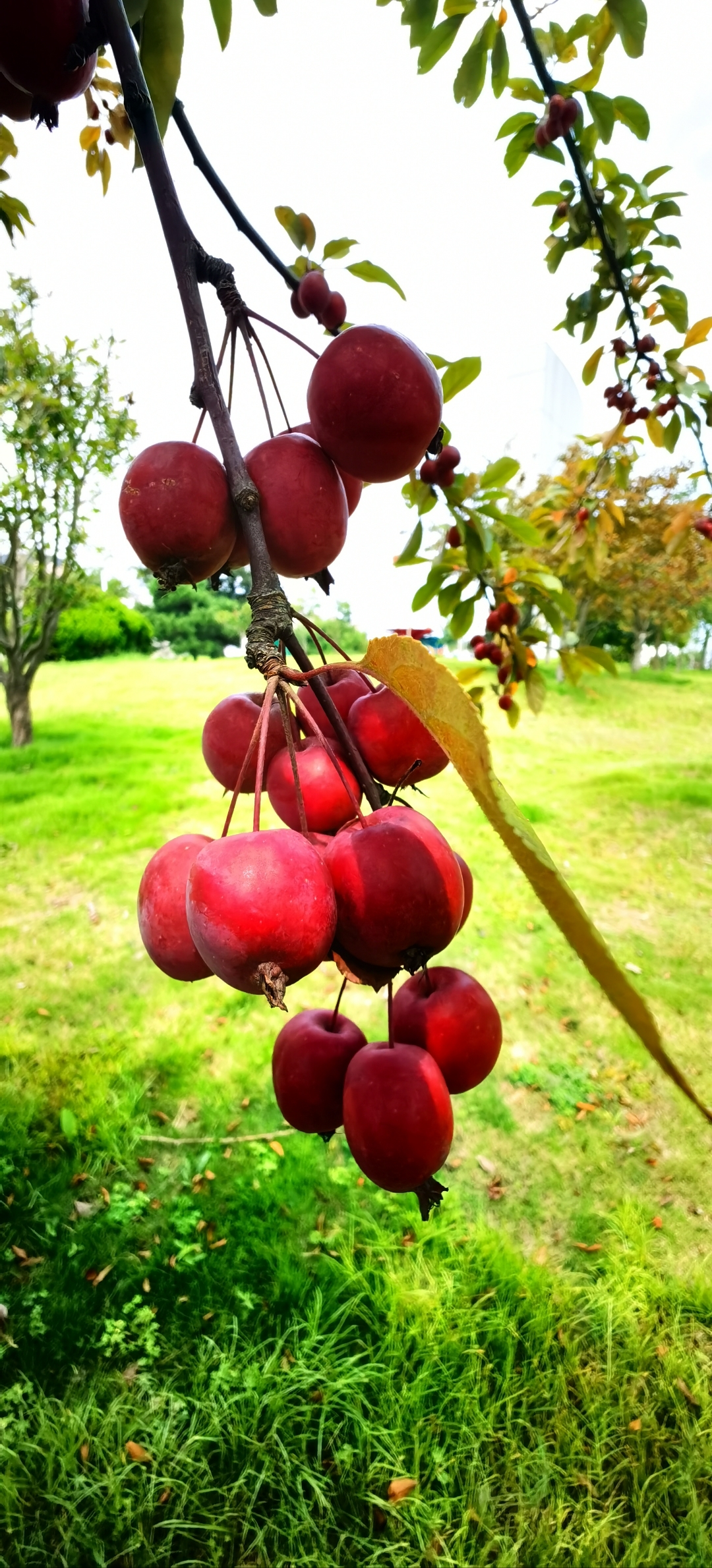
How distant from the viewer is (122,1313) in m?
2.37

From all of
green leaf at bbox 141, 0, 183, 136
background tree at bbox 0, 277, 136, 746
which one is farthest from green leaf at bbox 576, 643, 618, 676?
background tree at bbox 0, 277, 136, 746

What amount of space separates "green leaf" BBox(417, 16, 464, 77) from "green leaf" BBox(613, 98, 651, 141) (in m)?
0.43

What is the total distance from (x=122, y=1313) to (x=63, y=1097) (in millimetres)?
1010

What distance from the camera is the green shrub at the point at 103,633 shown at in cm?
1288

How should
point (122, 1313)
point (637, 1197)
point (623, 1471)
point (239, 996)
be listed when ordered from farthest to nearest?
1. point (239, 996)
2. point (637, 1197)
3. point (122, 1313)
4. point (623, 1471)

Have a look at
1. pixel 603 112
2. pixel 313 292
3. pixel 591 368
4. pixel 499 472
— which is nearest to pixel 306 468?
pixel 313 292

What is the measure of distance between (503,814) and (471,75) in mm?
1863

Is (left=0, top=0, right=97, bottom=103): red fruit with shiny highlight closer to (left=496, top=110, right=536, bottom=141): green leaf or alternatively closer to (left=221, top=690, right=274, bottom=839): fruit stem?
(left=221, top=690, right=274, bottom=839): fruit stem

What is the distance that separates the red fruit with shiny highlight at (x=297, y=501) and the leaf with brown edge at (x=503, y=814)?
0.27 meters

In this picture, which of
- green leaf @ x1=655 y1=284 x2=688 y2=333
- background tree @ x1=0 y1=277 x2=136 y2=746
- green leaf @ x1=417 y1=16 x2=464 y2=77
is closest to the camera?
green leaf @ x1=417 y1=16 x2=464 y2=77

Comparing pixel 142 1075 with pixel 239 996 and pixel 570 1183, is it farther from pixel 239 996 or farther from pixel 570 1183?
pixel 570 1183

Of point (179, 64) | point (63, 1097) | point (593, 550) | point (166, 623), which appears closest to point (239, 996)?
point (63, 1097)

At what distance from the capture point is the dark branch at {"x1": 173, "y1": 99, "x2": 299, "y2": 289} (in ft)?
3.38

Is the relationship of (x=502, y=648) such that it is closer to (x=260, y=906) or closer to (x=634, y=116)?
(x=634, y=116)
